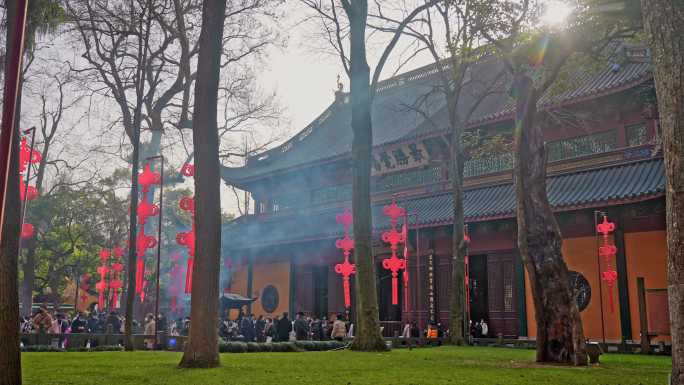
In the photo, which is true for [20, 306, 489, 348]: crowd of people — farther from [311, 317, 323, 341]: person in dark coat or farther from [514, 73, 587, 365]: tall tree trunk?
[514, 73, 587, 365]: tall tree trunk

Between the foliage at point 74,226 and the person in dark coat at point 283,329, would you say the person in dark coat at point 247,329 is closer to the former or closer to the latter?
the person in dark coat at point 283,329

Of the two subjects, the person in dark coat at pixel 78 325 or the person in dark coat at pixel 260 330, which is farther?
the person in dark coat at pixel 78 325

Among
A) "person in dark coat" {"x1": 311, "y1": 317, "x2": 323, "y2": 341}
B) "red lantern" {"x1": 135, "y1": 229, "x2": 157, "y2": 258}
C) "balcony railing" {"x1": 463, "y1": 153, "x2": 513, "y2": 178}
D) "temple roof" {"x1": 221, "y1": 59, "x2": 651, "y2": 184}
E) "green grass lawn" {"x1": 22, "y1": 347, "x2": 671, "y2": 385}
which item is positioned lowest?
"person in dark coat" {"x1": 311, "y1": 317, "x2": 323, "y2": 341}

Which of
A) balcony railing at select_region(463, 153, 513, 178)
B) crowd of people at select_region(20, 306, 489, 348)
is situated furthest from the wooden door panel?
balcony railing at select_region(463, 153, 513, 178)

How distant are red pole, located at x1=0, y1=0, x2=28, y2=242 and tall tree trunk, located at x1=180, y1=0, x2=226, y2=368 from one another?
15.5 feet

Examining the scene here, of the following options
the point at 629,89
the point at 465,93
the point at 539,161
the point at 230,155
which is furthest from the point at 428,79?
the point at 539,161

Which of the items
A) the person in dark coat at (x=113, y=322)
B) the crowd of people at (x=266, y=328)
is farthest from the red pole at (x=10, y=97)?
the person in dark coat at (x=113, y=322)

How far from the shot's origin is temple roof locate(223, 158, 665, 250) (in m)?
16.2

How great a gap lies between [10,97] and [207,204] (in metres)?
5.01

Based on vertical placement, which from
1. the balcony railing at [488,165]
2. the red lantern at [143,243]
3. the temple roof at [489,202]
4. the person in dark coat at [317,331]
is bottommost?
the person in dark coat at [317,331]

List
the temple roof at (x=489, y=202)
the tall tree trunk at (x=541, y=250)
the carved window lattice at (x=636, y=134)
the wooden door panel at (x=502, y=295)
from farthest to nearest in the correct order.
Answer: the wooden door panel at (x=502, y=295) → the carved window lattice at (x=636, y=134) → the temple roof at (x=489, y=202) → the tall tree trunk at (x=541, y=250)

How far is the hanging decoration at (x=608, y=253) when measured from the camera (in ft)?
52.7

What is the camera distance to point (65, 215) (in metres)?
30.5

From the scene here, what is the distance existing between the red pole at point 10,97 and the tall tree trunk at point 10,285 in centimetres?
189
